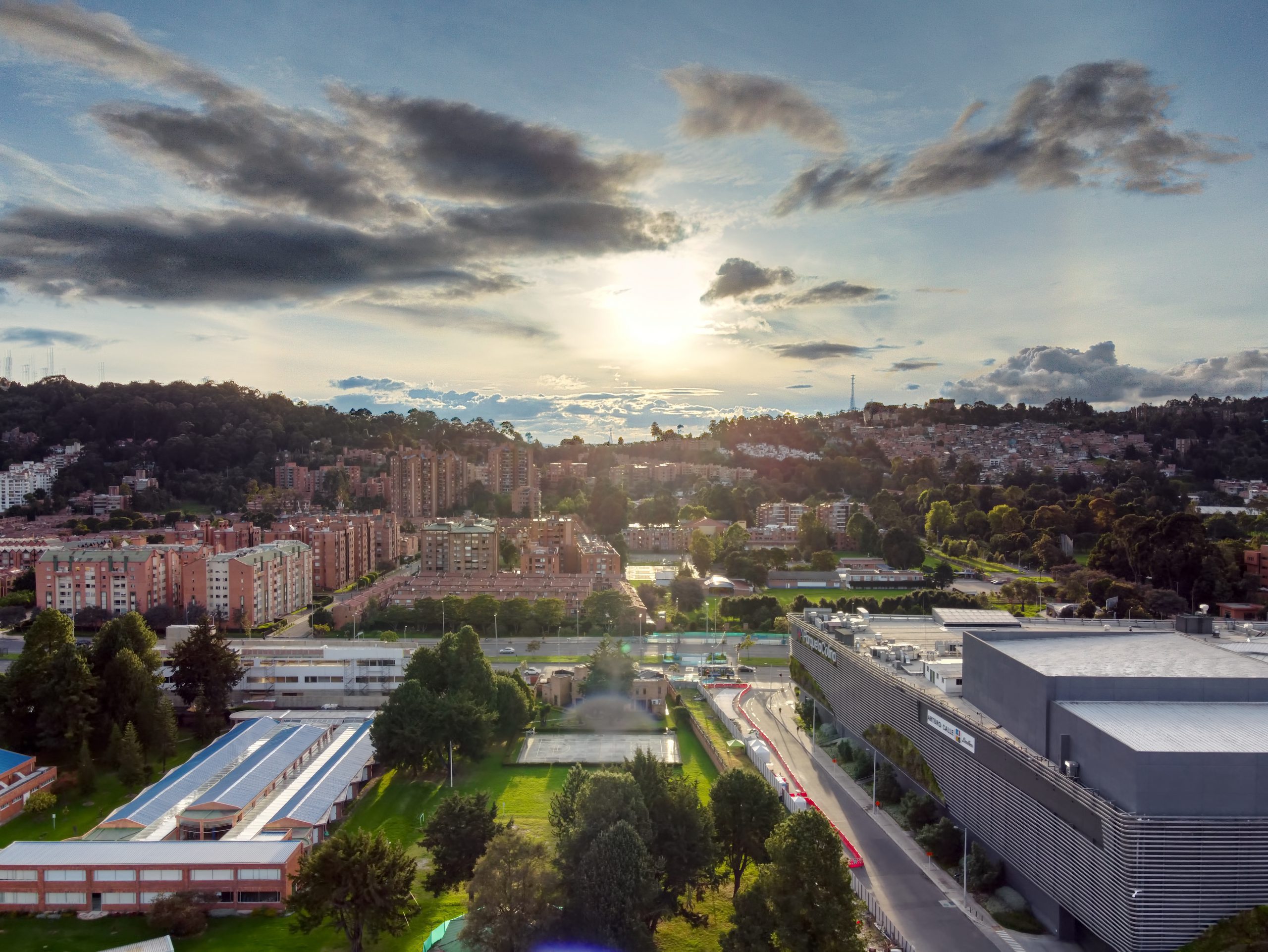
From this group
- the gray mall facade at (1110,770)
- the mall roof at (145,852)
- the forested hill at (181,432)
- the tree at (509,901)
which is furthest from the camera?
the forested hill at (181,432)

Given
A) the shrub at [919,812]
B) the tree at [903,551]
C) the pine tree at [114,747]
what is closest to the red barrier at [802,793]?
the shrub at [919,812]

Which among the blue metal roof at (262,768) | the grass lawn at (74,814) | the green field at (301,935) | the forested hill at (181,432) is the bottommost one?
the green field at (301,935)

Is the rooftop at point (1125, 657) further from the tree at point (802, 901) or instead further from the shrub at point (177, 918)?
the shrub at point (177, 918)

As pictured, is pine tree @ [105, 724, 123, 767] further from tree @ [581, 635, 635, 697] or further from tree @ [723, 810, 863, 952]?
tree @ [723, 810, 863, 952]

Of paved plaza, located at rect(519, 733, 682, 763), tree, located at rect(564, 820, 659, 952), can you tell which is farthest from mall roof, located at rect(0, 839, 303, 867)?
paved plaza, located at rect(519, 733, 682, 763)

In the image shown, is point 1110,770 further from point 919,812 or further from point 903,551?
point 903,551

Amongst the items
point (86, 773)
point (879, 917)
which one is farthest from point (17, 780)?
point (879, 917)

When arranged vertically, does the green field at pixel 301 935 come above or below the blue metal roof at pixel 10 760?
below
